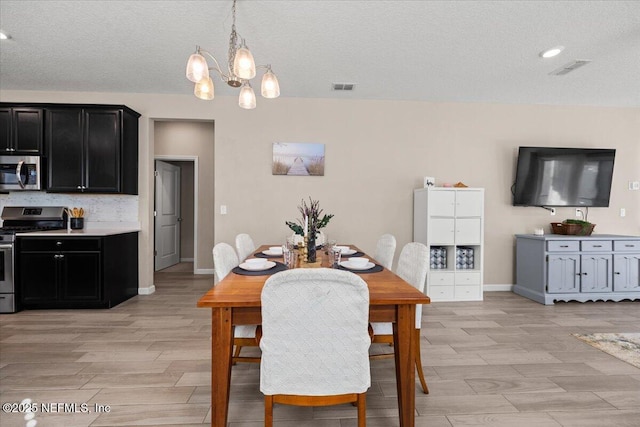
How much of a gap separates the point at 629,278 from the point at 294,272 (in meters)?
4.93

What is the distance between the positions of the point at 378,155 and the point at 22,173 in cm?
437

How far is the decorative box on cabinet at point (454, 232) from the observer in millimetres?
4078

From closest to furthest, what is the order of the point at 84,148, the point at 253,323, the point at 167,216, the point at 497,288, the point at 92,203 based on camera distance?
1. the point at 253,323
2. the point at 84,148
3. the point at 92,203
4. the point at 497,288
5. the point at 167,216

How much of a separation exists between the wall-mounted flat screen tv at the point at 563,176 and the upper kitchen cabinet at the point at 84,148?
17.3ft

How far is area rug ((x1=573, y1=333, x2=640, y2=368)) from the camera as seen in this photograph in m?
2.53

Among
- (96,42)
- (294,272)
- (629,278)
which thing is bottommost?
(629,278)

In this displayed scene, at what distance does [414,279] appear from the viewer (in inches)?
81.7

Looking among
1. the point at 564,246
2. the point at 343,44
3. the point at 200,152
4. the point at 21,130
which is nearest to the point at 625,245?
the point at 564,246

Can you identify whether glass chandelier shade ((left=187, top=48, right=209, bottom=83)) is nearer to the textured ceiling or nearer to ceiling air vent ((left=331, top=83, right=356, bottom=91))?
the textured ceiling

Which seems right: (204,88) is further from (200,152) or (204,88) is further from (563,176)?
(563,176)

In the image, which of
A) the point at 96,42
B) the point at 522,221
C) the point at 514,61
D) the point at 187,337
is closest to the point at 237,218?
the point at 187,337

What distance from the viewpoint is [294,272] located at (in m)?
1.27

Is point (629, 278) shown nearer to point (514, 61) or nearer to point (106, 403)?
point (514, 61)

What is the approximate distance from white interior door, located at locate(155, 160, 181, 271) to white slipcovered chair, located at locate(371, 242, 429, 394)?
16.9ft
